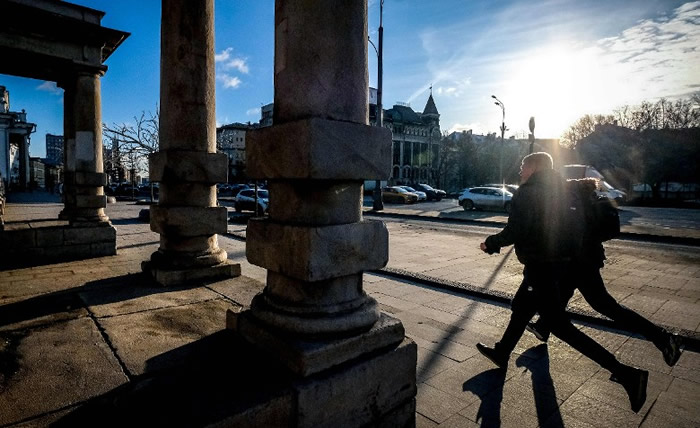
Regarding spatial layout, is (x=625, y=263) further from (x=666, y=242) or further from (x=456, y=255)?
(x=666, y=242)

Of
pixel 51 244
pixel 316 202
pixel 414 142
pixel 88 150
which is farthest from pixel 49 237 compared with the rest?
pixel 414 142

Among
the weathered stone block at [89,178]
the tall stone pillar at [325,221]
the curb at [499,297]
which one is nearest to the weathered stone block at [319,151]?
the tall stone pillar at [325,221]

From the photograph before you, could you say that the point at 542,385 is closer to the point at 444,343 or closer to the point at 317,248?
the point at 444,343

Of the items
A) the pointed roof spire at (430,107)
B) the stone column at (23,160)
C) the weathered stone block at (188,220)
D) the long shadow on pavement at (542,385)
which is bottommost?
the long shadow on pavement at (542,385)

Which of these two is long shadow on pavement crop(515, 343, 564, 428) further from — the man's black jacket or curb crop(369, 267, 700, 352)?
curb crop(369, 267, 700, 352)

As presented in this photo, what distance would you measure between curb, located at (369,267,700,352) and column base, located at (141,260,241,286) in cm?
295

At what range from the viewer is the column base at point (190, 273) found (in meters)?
4.00

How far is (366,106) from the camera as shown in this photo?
2250 mm

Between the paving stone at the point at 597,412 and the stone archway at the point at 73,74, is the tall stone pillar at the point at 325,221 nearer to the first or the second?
the paving stone at the point at 597,412

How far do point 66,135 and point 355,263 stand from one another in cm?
880

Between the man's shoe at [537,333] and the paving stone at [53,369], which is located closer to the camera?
the paving stone at [53,369]

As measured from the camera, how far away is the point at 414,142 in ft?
252

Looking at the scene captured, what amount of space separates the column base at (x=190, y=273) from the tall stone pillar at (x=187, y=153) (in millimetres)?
10

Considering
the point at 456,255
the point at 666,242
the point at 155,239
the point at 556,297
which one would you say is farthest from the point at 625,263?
the point at 155,239
